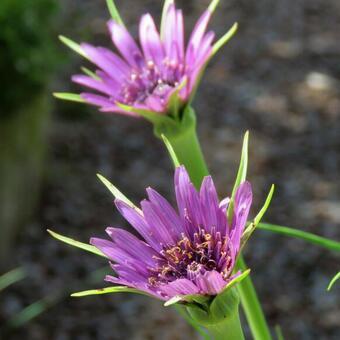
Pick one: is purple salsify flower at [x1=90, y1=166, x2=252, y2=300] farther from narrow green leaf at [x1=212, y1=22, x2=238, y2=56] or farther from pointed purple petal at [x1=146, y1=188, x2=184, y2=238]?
narrow green leaf at [x1=212, y1=22, x2=238, y2=56]

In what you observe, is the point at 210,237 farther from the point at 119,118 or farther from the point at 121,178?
the point at 119,118

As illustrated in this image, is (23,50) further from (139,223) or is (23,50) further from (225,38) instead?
(139,223)

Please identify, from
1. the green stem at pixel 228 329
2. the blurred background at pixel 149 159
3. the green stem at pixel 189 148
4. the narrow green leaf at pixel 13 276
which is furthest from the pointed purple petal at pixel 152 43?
the narrow green leaf at pixel 13 276

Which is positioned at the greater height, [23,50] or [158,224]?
[158,224]

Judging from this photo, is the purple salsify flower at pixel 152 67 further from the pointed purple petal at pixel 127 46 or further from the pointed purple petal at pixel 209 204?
the pointed purple petal at pixel 209 204

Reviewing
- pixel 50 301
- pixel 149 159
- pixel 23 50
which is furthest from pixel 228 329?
pixel 149 159

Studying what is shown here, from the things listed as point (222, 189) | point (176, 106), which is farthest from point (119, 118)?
point (176, 106)
